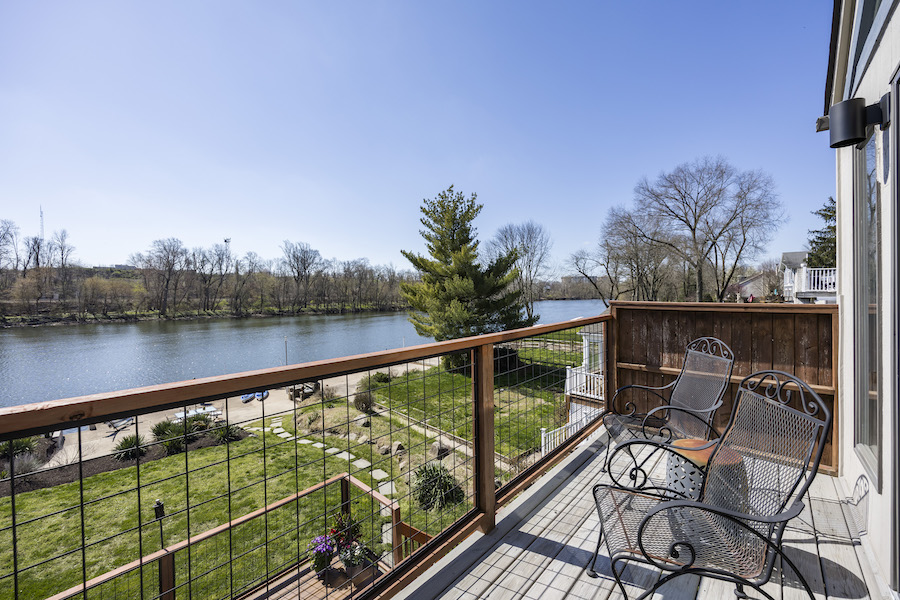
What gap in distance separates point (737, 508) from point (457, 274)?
16221 millimetres

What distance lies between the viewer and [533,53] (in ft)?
31.7

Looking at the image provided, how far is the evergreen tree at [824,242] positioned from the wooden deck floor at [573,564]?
2661cm

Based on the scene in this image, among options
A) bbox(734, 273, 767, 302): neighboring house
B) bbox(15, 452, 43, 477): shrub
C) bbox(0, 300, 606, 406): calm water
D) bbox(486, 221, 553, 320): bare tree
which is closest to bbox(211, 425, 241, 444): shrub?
bbox(15, 452, 43, 477): shrub

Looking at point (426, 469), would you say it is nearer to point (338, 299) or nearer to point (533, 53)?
point (533, 53)

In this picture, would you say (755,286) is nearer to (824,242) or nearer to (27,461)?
(824,242)

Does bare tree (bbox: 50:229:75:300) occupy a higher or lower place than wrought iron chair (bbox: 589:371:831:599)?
higher

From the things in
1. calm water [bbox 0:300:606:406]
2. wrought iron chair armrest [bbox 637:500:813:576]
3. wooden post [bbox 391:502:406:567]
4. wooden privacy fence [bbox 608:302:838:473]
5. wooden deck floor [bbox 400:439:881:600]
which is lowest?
calm water [bbox 0:300:606:406]

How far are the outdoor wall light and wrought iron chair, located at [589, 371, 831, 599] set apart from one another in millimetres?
1154

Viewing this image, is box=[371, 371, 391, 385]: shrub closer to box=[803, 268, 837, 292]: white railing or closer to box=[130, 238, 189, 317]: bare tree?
box=[803, 268, 837, 292]: white railing

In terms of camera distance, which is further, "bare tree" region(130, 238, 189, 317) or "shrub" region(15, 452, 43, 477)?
"bare tree" region(130, 238, 189, 317)

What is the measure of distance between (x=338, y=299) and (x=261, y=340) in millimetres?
14911

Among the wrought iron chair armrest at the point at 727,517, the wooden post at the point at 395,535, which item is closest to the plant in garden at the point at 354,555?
the wooden post at the point at 395,535

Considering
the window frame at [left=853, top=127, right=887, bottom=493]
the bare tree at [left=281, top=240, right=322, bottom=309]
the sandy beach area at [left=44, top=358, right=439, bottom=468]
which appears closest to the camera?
the window frame at [left=853, top=127, right=887, bottom=493]

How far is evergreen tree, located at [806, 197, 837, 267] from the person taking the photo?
21.3 meters
